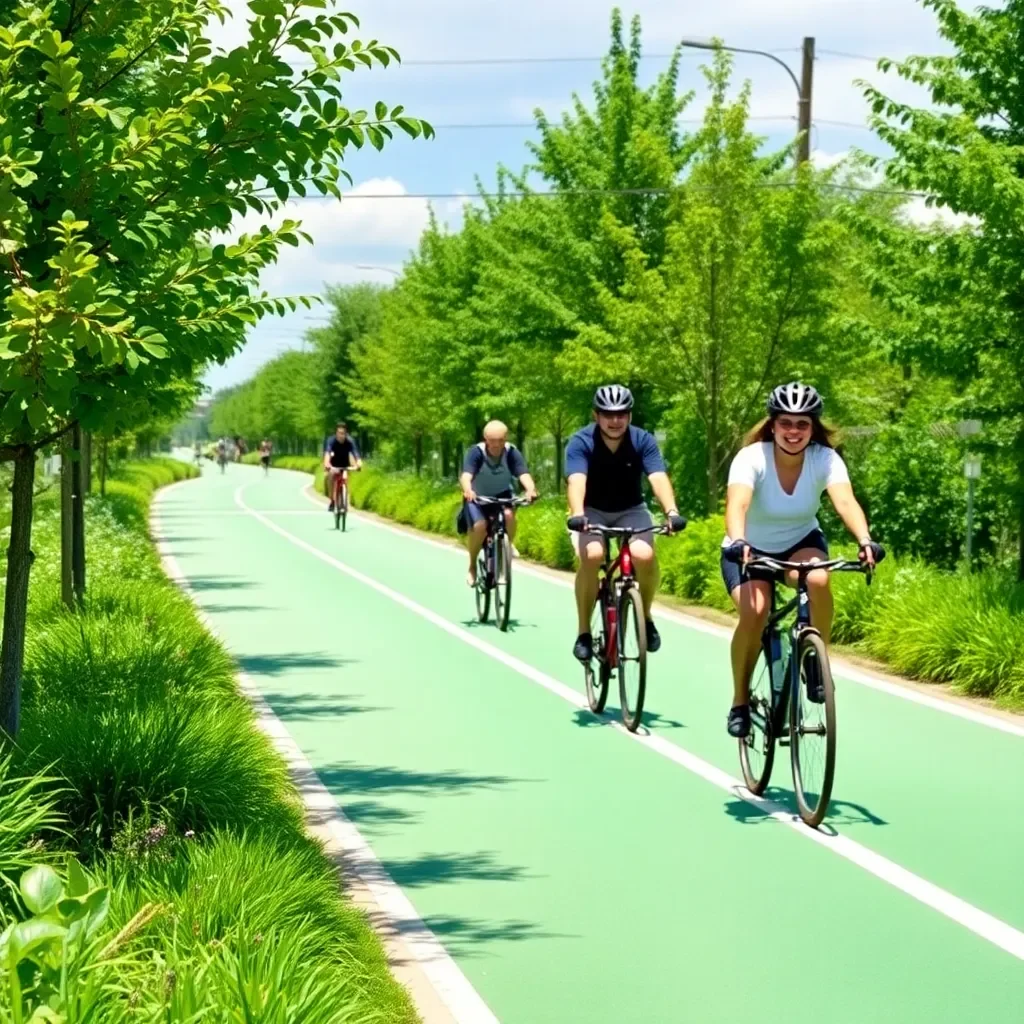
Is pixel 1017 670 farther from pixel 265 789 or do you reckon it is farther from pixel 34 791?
pixel 34 791

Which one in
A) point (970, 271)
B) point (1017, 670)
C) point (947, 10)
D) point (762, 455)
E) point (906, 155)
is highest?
point (947, 10)

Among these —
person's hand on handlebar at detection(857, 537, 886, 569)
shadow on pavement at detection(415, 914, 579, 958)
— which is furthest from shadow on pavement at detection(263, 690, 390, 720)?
shadow on pavement at detection(415, 914, 579, 958)

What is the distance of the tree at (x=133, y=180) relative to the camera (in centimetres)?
618

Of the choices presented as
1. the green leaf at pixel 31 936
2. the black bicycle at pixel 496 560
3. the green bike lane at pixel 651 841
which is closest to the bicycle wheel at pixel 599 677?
the green bike lane at pixel 651 841

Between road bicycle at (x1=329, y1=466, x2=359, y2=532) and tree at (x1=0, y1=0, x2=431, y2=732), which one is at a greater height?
tree at (x1=0, y1=0, x2=431, y2=732)

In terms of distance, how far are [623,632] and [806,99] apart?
16574mm

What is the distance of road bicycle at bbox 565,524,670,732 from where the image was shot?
10.0 m

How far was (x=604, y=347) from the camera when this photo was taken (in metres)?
21.8

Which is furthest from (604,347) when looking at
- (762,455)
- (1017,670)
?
(762,455)

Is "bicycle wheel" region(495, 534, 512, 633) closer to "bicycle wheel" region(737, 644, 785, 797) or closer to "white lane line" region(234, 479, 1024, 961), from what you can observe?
"white lane line" region(234, 479, 1024, 961)

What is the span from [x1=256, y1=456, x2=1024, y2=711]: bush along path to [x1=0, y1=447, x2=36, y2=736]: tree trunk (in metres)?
6.23

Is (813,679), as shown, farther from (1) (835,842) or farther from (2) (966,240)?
(2) (966,240)

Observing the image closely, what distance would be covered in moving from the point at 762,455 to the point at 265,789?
263 cm

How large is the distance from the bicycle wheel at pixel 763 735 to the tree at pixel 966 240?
550cm
